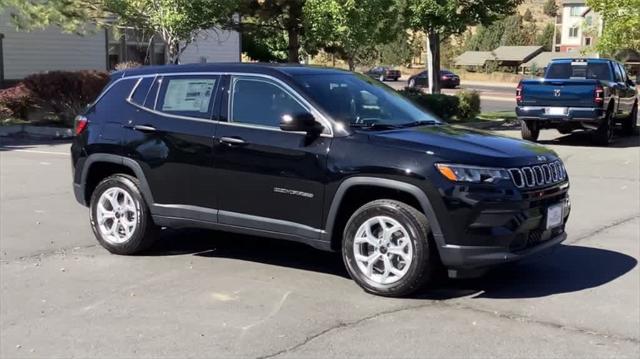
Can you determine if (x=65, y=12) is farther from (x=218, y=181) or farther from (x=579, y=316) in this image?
(x=579, y=316)

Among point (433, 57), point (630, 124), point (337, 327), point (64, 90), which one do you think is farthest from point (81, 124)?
point (433, 57)

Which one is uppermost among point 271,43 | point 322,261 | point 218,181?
point 271,43

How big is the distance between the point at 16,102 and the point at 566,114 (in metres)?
14.4

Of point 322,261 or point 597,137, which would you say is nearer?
point 322,261

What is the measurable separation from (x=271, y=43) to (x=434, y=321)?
768 inches

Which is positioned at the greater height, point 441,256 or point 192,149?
point 192,149

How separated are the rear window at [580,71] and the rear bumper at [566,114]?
1877 millimetres

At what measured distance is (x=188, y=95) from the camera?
6605mm

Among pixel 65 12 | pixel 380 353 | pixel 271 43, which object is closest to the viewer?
pixel 380 353

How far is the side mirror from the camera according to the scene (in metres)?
5.71

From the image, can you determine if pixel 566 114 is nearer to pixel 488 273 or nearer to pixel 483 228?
pixel 488 273

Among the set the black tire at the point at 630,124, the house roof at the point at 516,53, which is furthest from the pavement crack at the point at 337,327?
the house roof at the point at 516,53

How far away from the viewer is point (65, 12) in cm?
2005

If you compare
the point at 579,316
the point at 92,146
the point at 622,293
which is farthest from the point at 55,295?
the point at 622,293
